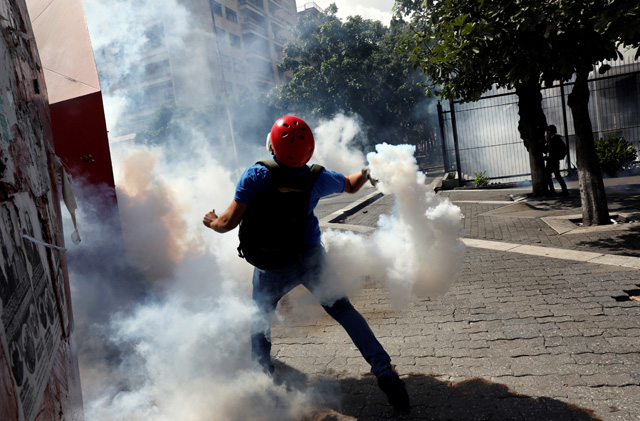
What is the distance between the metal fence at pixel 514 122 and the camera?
13922mm

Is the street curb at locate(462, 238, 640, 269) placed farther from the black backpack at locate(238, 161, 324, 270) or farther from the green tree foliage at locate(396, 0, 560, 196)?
the black backpack at locate(238, 161, 324, 270)

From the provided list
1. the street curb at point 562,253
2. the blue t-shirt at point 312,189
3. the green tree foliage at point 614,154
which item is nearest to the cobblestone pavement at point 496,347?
the street curb at point 562,253

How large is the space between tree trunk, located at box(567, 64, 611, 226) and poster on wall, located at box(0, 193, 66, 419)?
7016mm

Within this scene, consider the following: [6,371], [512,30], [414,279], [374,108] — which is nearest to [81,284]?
[414,279]

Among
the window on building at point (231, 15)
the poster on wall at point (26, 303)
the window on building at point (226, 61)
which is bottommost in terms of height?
the poster on wall at point (26, 303)

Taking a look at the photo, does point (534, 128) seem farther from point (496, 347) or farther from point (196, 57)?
point (196, 57)

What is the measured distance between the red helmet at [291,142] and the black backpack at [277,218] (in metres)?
0.07

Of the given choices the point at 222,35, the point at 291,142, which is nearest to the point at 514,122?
the point at 291,142

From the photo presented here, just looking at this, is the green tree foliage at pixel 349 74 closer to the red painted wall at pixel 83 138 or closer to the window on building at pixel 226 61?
the window on building at pixel 226 61

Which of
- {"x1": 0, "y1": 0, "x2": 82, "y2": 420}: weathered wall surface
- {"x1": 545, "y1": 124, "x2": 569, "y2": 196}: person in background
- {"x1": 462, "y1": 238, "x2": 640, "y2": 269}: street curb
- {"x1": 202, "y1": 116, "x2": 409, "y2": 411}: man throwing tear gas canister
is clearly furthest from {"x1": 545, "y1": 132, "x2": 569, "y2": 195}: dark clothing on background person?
{"x1": 0, "y1": 0, "x2": 82, "y2": 420}: weathered wall surface

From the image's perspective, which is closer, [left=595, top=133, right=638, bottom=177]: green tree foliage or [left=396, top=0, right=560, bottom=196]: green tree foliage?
[left=396, top=0, right=560, bottom=196]: green tree foliage

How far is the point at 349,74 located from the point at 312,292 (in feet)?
78.3

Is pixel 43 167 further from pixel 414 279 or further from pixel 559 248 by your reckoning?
pixel 559 248

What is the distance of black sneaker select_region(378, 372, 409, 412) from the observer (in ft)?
8.25
